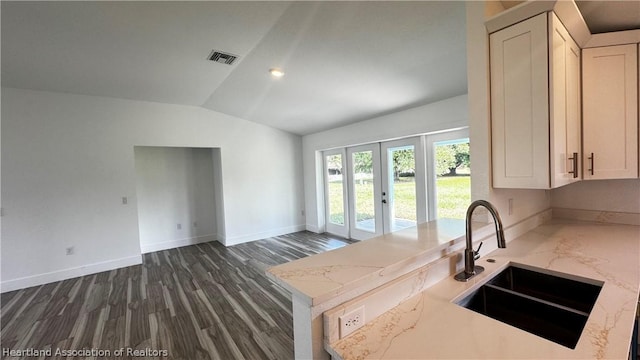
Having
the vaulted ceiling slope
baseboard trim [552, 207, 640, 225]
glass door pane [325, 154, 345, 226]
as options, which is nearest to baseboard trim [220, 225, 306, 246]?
glass door pane [325, 154, 345, 226]

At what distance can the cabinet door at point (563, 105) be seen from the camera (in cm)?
147

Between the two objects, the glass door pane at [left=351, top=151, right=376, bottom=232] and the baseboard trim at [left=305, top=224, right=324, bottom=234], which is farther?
the baseboard trim at [left=305, top=224, right=324, bottom=234]

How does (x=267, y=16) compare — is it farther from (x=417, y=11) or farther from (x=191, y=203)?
(x=191, y=203)

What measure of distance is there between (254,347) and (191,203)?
4.00 metres

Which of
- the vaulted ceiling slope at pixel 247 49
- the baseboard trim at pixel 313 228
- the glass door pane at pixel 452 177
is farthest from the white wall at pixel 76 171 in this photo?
the glass door pane at pixel 452 177

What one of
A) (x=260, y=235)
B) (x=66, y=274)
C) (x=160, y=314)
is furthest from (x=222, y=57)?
(x=66, y=274)

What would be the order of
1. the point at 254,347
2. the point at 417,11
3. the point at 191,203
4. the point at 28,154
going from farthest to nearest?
1. the point at 191,203
2. the point at 28,154
3. the point at 254,347
4. the point at 417,11

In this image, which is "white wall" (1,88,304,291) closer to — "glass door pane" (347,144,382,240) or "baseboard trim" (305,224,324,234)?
"baseboard trim" (305,224,324,234)

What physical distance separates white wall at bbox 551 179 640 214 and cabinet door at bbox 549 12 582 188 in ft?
2.25

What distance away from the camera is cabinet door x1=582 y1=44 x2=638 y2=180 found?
188 cm

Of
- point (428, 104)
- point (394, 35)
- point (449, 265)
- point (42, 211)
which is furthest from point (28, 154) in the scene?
point (428, 104)

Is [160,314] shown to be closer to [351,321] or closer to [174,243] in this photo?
[351,321]

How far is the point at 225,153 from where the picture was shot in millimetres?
5148

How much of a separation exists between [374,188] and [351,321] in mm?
4049
